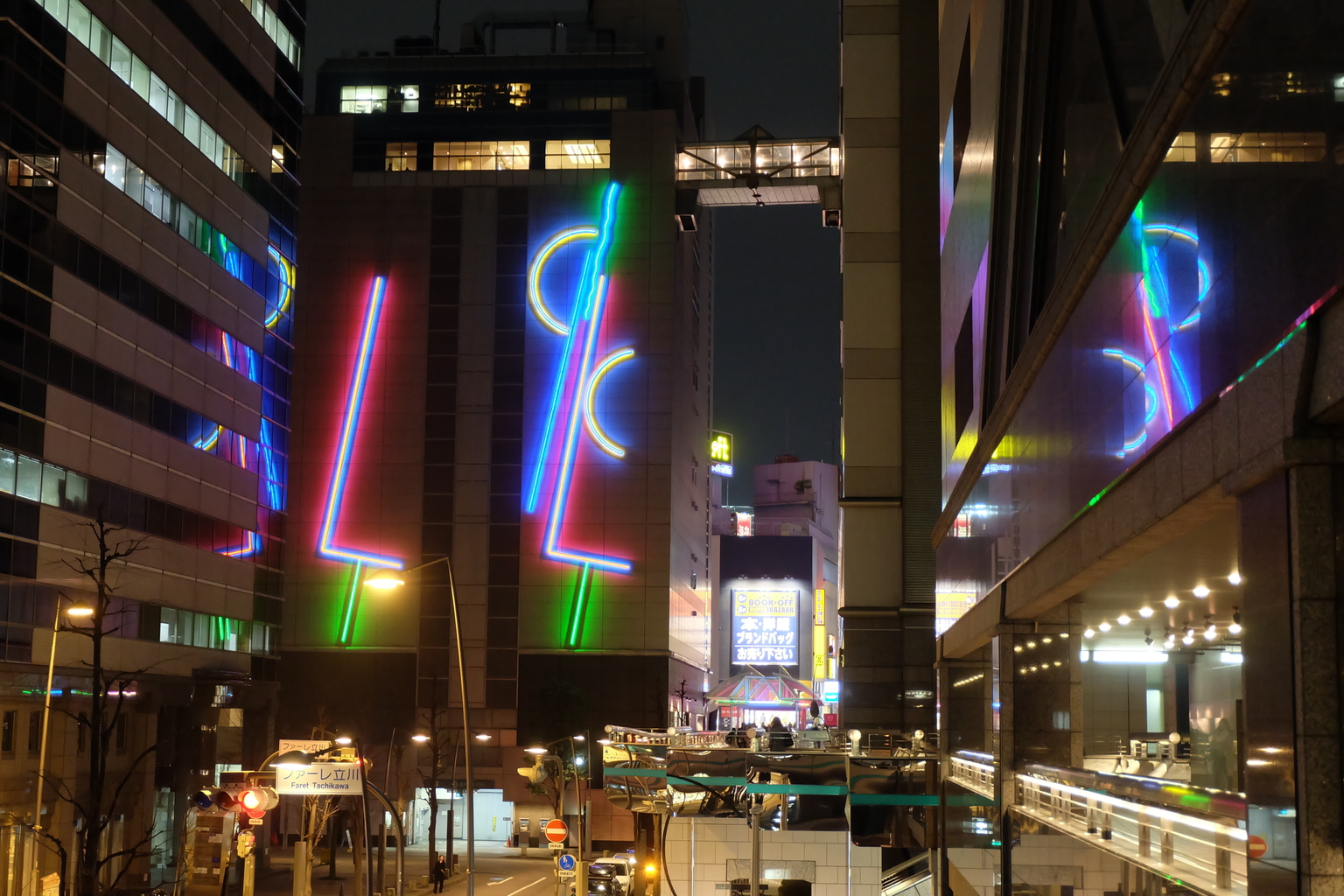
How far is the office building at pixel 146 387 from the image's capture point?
150 feet

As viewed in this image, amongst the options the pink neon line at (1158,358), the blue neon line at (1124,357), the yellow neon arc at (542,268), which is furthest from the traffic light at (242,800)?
the yellow neon arc at (542,268)

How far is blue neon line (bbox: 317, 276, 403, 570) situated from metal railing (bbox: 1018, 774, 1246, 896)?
82.7m

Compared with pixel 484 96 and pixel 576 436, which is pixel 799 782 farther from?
pixel 484 96

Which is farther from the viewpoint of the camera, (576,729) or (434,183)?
(434,183)

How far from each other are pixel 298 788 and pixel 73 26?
32242 mm

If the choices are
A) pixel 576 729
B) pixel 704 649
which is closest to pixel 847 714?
pixel 576 729

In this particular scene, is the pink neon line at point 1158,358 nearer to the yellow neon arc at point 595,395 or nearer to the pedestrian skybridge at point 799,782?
the pedestrian skybridge at point 799,782

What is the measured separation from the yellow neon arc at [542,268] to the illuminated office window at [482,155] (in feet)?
21.5

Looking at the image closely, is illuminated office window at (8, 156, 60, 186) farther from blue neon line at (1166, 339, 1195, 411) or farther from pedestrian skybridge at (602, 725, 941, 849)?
blue neon line at (1166, 339, 1195, 411)

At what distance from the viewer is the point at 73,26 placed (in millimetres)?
49594

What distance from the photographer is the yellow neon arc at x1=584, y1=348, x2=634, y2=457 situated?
97250 millimetres

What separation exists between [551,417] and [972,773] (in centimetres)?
7051

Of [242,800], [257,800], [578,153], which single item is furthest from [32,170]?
[578,153]

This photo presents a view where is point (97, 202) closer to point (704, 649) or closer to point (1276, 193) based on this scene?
point (1276, 193)
